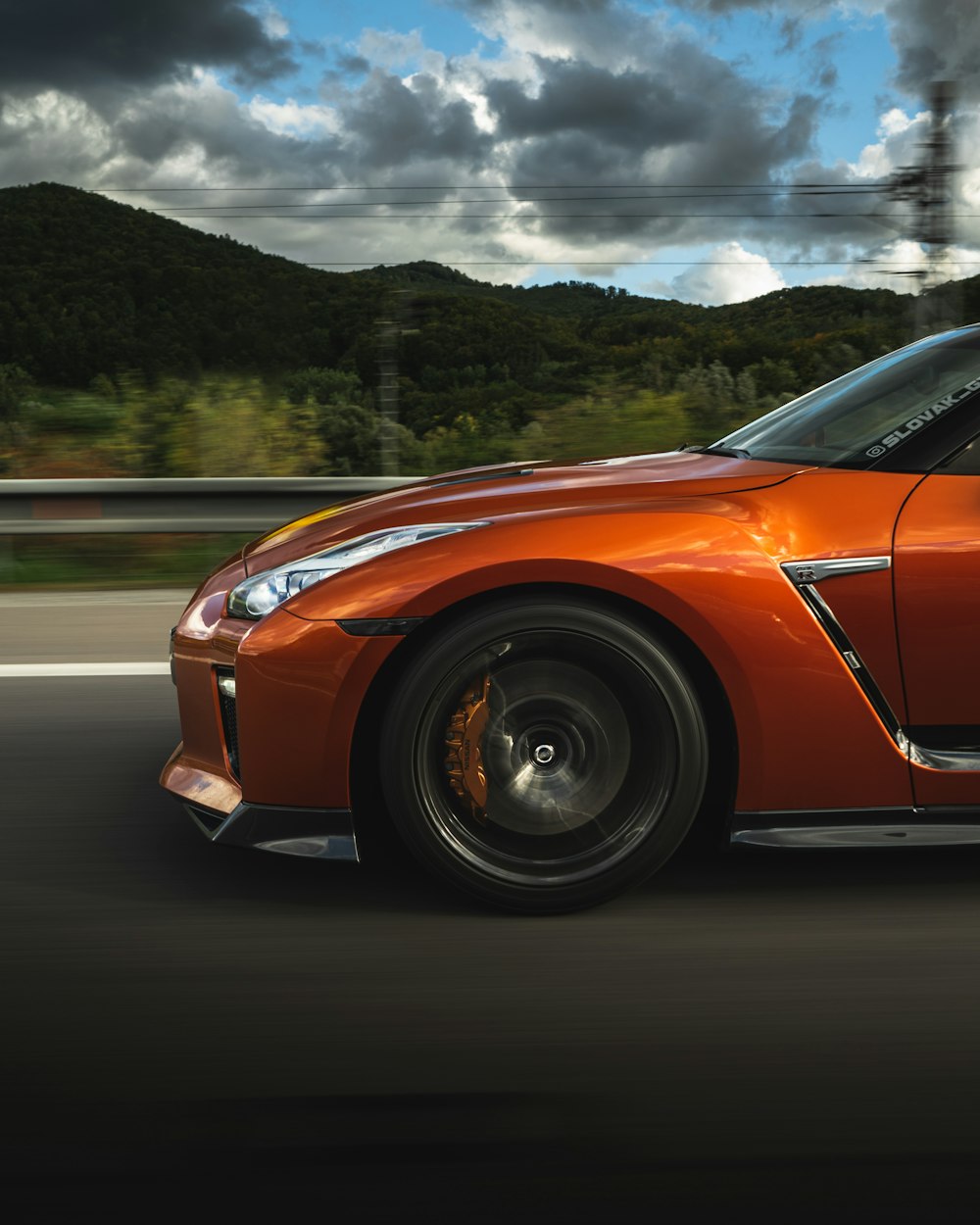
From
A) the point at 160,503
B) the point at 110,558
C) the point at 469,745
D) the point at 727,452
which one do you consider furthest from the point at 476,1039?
the point at 110,558

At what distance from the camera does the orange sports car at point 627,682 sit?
10.0ft

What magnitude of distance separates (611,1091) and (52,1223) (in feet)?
2.92

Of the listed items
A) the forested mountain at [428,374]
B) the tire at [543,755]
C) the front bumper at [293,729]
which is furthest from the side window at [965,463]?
the forested mountain at [428,374]

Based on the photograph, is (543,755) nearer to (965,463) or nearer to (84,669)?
(965,463)

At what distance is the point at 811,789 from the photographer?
310 centimetres

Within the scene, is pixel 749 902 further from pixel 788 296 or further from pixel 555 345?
pixel 788 296

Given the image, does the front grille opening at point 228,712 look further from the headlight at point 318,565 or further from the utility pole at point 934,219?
the utility pole at point 934,219

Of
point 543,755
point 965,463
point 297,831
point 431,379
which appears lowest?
point 297,831

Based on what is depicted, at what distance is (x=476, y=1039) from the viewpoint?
2562 millimetres

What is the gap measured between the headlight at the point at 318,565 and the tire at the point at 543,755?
0.83 feet

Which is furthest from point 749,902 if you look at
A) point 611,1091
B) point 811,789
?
point 611,1091

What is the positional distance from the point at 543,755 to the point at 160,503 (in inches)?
211

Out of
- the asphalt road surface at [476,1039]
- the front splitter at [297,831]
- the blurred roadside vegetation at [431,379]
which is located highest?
the blurred roadside vegetation at [431,379]

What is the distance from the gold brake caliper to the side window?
112 centimetres
